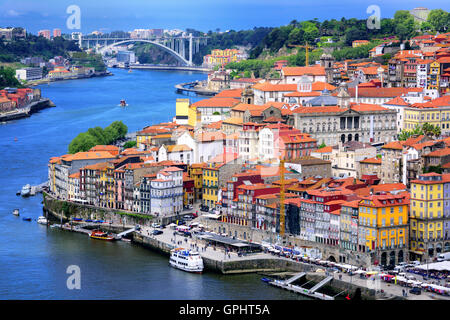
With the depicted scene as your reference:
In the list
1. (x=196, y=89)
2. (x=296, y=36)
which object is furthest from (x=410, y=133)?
(x=196, y=89)

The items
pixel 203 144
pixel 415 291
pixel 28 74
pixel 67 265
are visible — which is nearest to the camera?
pixel 415 291

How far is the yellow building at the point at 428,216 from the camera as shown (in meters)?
28.7

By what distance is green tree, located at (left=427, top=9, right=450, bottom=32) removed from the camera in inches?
2675

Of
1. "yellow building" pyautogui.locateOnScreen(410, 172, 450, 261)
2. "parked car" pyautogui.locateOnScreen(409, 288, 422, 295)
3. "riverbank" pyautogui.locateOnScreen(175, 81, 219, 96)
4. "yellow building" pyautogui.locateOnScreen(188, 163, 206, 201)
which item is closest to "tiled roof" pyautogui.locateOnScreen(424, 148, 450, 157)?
"yellow building" pyautogui.locateOnScreen(410, 172, 450, 261)

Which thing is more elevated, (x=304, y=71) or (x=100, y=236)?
(x=304, y=71)

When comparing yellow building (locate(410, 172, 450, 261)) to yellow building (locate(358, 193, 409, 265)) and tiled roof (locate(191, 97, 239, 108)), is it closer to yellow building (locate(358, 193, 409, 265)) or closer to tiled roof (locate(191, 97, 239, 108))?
yellow building (locate(358, 193, 409, 265))

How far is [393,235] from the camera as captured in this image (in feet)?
Result: 92.4

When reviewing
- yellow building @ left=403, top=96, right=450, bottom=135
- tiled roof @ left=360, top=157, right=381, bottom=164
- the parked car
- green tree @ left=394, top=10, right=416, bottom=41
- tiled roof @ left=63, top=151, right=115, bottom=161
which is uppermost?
green tree @ left=394, top=10, right=416, bottom=41

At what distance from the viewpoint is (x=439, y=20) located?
68.2 meters

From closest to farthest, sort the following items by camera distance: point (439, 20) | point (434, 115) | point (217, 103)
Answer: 1. point (434, 115)
2. point (217, 103)
3. point (439, 20)

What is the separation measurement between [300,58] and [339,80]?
1482 centimetres

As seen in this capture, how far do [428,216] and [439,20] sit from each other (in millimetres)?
41523

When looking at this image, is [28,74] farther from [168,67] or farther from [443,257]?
[443,257]

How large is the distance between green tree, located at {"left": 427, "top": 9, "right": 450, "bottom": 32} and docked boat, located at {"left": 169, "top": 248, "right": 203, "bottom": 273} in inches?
1669
